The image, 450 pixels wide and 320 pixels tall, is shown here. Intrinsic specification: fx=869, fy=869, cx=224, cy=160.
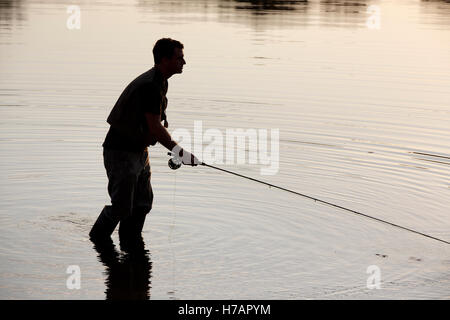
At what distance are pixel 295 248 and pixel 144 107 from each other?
6.71 feet

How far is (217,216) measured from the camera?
939 cm

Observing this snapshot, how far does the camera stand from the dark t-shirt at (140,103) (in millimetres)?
7594

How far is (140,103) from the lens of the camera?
7637 millimetres

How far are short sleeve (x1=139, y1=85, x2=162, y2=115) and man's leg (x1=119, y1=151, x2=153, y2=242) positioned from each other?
1.79 feet

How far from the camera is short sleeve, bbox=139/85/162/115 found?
24.9ft

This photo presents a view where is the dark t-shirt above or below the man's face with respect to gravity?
below

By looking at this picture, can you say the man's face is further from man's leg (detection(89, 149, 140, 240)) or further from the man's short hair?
man's leg (detection(89, 149, 140, 240))
